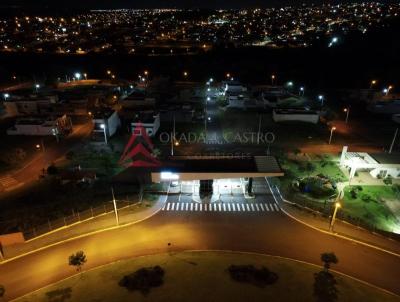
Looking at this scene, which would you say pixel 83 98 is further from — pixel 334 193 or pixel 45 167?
pixel 334 193

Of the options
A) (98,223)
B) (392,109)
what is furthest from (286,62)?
(98,223)

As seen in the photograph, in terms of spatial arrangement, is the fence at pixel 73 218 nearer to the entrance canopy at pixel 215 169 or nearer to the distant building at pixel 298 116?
the entrance canopy at pixel 215 169

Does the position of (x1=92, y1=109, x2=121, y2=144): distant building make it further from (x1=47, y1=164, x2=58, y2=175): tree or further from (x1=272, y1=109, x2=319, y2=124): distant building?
(x1=272, y1=109, x2=319, y2=124): distant building

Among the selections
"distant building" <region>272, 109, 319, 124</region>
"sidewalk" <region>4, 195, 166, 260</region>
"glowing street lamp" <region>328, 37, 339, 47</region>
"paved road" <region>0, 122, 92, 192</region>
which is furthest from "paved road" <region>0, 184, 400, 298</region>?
"glowing street lamp" <region>328, 37, 339, 47</region>

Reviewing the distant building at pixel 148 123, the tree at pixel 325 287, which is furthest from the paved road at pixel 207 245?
the distant building at pixel 148 123

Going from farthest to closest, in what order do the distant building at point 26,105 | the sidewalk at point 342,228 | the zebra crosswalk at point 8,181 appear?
the distant building at point 26,105 → the zebra crosswalk at point 8,181 → the sidewalk at point 342,228
